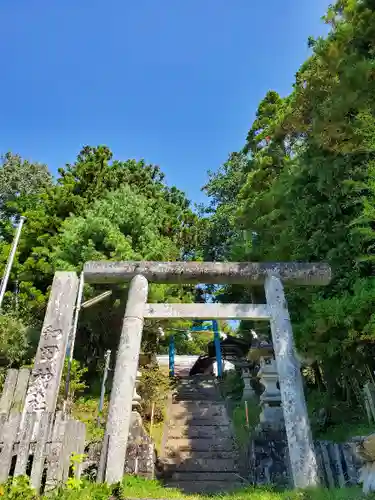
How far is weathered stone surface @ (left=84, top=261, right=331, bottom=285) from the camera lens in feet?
24.2

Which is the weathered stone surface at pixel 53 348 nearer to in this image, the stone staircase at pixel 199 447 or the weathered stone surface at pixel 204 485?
the stone staircase at pixel 199 447

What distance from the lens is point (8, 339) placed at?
11.4 m

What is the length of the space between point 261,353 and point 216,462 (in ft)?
10.0

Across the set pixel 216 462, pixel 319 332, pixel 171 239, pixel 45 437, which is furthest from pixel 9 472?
pixel 171 239

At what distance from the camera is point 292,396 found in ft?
19.8

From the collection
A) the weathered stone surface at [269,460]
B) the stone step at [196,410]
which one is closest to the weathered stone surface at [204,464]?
the weathered stone surface at [269,460]

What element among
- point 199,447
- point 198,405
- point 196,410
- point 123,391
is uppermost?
point 198,405

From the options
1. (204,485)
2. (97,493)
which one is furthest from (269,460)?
(97,493)

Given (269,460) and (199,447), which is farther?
(199,447)

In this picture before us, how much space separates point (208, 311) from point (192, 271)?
3.07 feet

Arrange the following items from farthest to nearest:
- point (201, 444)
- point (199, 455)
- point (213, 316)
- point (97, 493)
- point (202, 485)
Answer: point (201, 444), point (199, 455), point (202, 485), point (213, 316), point (97, 493)

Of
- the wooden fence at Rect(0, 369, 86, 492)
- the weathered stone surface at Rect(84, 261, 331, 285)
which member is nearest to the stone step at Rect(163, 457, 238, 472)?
the weathered stone surface at Rect(84, 261, 331, 285)

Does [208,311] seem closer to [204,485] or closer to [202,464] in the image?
[204,485]

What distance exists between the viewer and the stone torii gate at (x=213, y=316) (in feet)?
18.1
